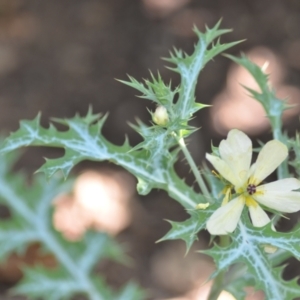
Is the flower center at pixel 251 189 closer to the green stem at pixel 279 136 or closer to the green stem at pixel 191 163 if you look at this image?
the green stem at pixel 191 163

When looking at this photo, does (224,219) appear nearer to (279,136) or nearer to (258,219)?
(258,219)

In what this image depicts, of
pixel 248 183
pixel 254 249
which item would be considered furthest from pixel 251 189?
pixel 254 249

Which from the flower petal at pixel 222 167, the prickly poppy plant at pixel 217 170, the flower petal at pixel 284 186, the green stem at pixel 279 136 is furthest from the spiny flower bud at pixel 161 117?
the green stem at pixel 279 136

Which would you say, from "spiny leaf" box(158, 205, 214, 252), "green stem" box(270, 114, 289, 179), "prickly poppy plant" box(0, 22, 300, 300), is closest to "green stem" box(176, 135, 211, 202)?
"prickly poppy plant" box(0, 22, 300, 300)

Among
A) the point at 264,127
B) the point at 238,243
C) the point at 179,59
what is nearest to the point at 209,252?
the point at 238,243

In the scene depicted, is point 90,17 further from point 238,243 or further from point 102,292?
point 238,243
